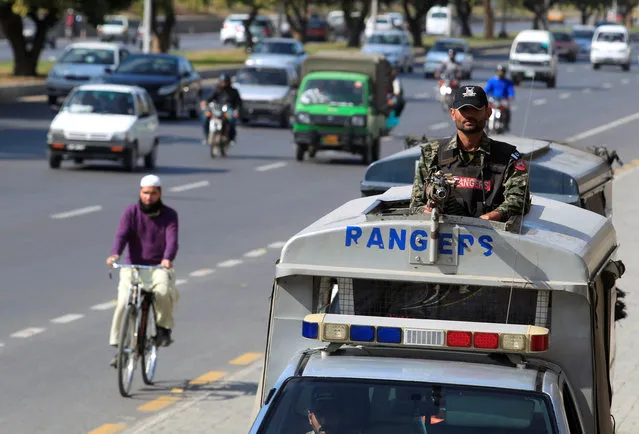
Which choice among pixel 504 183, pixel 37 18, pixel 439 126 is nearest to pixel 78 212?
pixel 504 183

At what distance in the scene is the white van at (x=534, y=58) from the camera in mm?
62344

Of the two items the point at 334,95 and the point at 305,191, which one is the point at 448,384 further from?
the point at 334,95

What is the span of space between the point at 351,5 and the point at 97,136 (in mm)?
58629

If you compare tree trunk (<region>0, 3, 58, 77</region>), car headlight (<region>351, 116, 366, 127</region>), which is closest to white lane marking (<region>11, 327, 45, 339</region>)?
car headlight (<region>351, 116, 366, 127</region>)

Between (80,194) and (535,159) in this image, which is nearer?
(535,159)

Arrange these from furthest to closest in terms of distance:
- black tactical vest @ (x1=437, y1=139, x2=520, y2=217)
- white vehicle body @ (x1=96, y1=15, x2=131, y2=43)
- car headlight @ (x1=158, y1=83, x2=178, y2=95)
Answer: white vehicle body @ (x1=96, y1=15, x2=131, y2=43) → car headlight @ (x1=158, y1=83, x2=178, y2=95) → black tactical vest @ (x1=437, y1=139, x2=520, y2=217)

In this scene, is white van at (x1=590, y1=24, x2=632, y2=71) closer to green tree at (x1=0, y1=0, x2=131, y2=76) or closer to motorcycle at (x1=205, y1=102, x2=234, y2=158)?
green tree at (x1=0, y1=0, x2=131, y2=76)

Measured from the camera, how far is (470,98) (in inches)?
297

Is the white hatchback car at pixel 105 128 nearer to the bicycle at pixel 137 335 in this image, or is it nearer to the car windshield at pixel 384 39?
the bicycle at pixel 137 335

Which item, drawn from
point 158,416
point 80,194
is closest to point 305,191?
point 80,194

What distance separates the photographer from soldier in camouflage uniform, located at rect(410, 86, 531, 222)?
298 inches

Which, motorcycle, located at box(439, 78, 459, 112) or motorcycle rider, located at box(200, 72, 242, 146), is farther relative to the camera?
motorcycle, located at box(439, 78, 459, 112)

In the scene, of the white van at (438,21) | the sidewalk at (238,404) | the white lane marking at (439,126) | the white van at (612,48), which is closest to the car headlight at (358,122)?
the white lane marking at (439,126)

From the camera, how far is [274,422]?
6.30 meters
